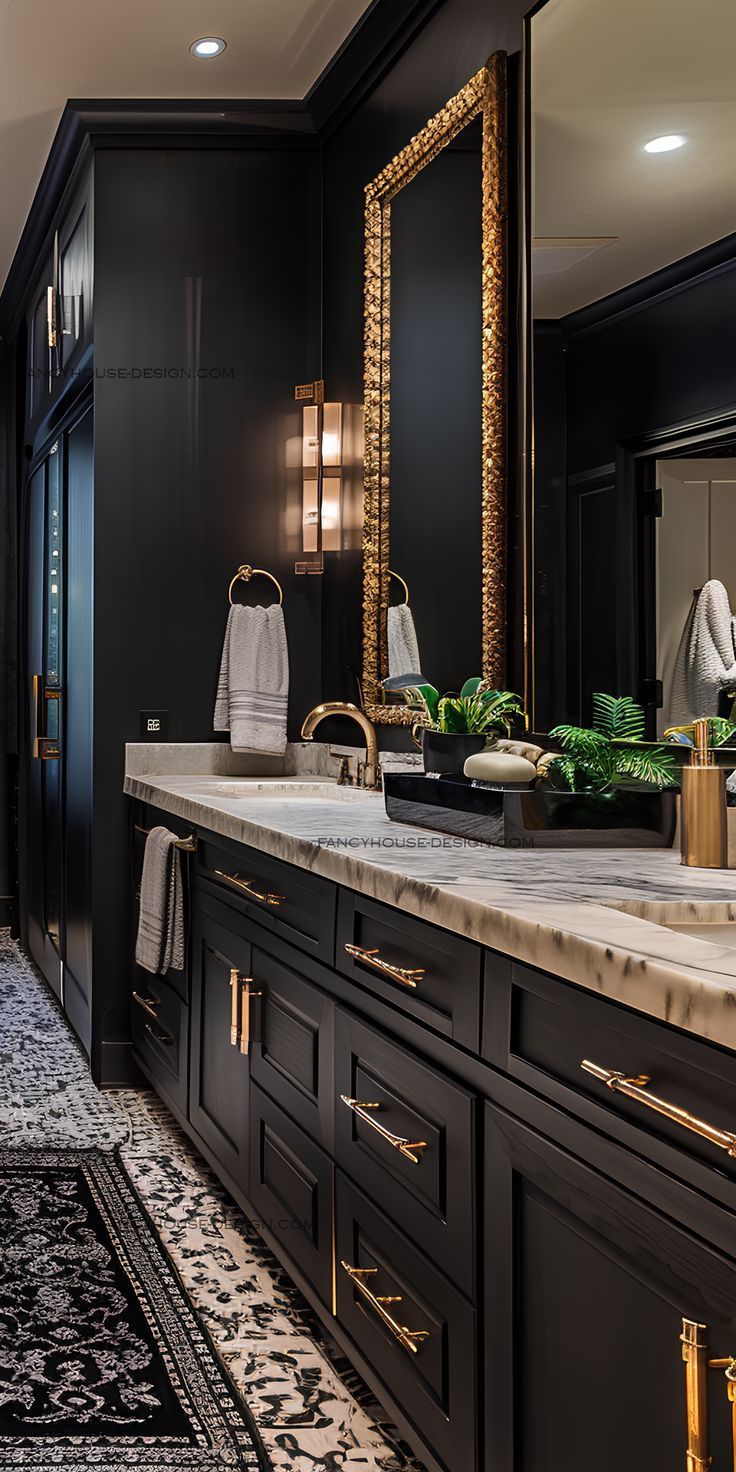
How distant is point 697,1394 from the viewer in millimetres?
927

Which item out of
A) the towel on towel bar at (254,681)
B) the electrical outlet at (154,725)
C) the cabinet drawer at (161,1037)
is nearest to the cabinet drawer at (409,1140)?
the cabinet drawer at (161,1037)

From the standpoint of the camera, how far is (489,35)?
99.3 inches

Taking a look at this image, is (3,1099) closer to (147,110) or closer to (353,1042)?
(353,1042)

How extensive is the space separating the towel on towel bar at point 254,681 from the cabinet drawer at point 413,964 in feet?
5.72

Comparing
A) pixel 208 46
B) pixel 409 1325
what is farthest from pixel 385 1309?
pixel 208 46

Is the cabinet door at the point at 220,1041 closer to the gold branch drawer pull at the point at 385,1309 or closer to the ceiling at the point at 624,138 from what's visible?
the gold branch drawer pull at the point at 385,1309

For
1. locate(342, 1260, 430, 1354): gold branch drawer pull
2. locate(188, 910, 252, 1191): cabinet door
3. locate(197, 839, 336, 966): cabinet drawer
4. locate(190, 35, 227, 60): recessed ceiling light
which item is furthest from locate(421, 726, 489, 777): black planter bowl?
locate(190, 35, 227, 60): recessed ceiling light

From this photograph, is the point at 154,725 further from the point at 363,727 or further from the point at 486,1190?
the point at 486,1190

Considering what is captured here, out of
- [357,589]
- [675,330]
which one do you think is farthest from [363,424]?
[675,330]

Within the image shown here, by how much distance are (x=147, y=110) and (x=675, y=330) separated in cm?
227

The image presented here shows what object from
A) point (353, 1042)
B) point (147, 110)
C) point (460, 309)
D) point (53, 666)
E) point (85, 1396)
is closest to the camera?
point (353, 1042)

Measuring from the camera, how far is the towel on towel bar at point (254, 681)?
3.53 meters

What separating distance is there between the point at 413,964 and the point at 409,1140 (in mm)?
209

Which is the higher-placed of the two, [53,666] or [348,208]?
[348,208]
